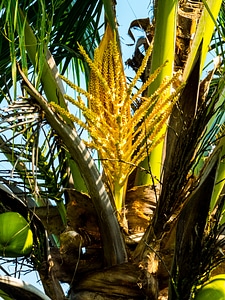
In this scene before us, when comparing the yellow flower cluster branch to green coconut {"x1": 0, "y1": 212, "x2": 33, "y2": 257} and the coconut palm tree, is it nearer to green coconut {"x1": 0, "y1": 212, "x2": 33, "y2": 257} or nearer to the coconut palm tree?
the coconut palm tree

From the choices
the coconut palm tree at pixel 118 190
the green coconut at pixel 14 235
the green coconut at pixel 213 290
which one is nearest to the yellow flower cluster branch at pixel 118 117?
the coconut palm tree at pixel 118 190

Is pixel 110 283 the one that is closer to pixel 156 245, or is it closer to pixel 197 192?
pixel 156 245

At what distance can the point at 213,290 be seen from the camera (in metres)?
1.59

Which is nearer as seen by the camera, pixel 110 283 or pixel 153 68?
pixel 110 283

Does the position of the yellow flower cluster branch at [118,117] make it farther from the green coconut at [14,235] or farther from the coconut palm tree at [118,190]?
the green coconut at [14,235]

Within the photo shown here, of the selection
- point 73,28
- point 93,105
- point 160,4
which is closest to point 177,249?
point 93,105

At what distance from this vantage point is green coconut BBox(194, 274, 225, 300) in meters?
1.56

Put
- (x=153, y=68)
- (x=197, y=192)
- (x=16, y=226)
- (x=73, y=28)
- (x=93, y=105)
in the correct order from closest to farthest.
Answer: (x=197, y=192)
(x=16, y=226)
(x=93, y=105)
(x=153, y=68)
(x=73, y=28)

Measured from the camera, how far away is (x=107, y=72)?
1.99 m

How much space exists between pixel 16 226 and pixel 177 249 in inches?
17.7

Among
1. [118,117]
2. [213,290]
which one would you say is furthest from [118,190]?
[213,290]

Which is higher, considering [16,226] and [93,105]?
[93,105]

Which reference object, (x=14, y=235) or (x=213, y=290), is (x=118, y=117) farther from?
(x=213, y=290)

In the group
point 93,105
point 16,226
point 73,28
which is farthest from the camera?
point 73,28
